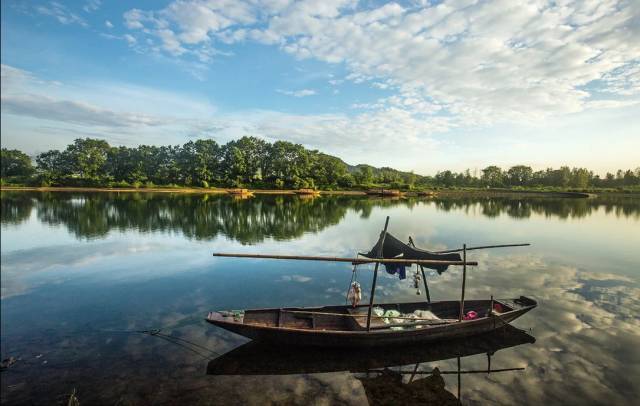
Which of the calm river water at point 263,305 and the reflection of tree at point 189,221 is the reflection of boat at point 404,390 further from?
the reflection of tree at point 189,221

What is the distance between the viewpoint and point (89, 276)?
19.6 meters

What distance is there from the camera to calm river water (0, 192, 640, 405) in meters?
10.2

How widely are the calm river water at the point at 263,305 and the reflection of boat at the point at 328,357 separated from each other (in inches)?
2.5

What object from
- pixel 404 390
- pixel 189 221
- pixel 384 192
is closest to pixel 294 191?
pixel 384 192

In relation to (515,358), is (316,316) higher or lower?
higher

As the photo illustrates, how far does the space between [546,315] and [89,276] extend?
80.1ft

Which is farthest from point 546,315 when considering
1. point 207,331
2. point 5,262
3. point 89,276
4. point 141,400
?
point 5,262

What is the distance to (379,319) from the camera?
44.1ft

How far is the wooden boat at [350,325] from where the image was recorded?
38.4 ft

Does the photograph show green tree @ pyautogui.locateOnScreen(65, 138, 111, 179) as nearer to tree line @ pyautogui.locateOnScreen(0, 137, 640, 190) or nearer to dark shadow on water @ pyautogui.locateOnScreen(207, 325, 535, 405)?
tree line @ pyautogui.locateOnScreen(0, 137, 640, 190)

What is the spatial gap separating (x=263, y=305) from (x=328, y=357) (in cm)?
522

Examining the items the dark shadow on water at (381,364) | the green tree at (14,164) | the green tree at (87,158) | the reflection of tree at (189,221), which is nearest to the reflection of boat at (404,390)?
the dark shadow on water at (381,364)

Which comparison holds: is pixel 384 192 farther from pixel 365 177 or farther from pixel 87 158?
pixel 87 158

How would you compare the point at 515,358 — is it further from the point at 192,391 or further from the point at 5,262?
the point at 5,262
